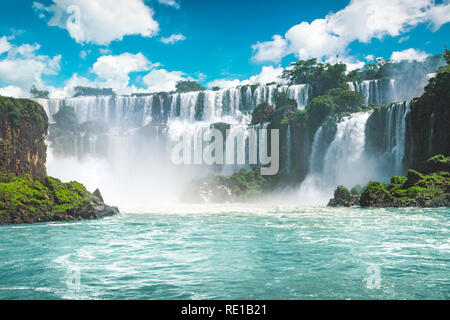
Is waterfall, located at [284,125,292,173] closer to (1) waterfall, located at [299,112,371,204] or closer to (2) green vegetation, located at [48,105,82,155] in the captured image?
(1) waterfall, located at [299,112,371,204]

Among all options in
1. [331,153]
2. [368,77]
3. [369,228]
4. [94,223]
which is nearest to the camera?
[369,228]

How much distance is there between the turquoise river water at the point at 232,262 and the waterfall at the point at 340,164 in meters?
19.6

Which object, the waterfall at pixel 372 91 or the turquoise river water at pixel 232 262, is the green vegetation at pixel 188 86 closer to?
the waterfall at pixel 372 91

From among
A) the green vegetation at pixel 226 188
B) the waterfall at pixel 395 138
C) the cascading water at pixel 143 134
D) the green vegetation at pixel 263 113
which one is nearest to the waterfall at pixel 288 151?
the green vegetation at pixel 226 188

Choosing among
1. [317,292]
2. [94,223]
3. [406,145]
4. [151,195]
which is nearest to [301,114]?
[406,145]

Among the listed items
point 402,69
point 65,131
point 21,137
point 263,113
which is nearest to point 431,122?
point 263,113

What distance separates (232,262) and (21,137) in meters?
27.6

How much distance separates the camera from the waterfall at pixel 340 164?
3700 centimetres

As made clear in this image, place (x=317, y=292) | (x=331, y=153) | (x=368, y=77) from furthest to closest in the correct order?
(x=368, y=77), (x=331, y=153), (x=317, y=292)

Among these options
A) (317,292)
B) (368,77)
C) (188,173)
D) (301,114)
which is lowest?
(317,292)

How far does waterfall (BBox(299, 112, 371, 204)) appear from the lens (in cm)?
3700
